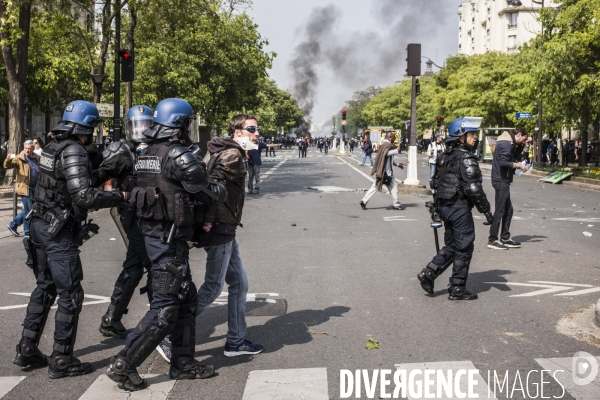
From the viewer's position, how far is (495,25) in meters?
81.9

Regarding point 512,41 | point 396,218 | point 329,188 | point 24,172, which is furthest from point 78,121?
point 512,41

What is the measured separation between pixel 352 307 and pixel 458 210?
140 cm

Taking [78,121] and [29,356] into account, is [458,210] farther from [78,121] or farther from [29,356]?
[29,356]

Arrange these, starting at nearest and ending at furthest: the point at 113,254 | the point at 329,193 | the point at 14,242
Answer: the point at 113,254
the point at 14,242
the point at 329,193

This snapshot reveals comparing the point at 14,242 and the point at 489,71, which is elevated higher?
the point at 489,71

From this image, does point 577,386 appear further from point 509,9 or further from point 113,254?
point 509,9

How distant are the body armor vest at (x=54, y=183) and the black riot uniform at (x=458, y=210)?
12.0 feet

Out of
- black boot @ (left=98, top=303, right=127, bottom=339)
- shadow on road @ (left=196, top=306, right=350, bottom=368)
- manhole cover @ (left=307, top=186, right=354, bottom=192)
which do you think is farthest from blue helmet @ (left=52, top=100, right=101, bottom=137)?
manhole cover @ (left=307, top=186, right=354, bottom=192)

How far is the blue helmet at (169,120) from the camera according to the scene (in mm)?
4730

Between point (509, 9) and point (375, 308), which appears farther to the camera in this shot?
point (509, 9)

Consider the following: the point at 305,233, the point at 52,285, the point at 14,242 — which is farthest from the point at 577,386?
the point at 14,242

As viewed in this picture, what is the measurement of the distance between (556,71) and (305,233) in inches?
762

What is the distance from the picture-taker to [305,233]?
41.0 ft

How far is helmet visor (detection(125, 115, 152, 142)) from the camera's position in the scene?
5959 mm
